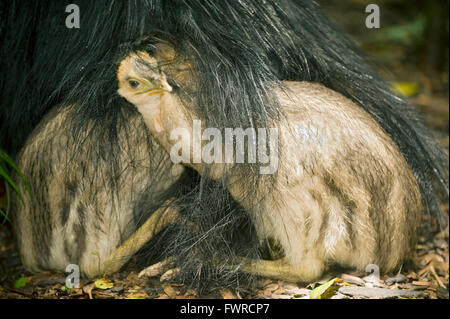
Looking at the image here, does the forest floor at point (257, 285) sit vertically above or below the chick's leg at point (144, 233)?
below

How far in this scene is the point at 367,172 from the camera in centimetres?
236

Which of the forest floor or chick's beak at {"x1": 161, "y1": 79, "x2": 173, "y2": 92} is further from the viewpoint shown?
the forest floor

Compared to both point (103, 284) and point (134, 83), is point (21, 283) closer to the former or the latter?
point (103, 284)

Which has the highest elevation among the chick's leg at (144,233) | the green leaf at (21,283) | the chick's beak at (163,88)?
the chick's beak at (163,88)

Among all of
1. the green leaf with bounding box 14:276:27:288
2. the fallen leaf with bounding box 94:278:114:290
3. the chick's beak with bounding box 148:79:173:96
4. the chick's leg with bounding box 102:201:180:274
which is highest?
the chick's beak with bounding box 148:79:173:96

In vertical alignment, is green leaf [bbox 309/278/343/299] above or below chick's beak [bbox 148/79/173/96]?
below

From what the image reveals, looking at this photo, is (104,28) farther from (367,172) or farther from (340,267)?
(340,267)

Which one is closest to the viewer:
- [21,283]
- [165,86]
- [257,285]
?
[165,86]

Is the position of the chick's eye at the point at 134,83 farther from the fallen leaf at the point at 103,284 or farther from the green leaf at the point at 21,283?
the green leaf at the point at 21,283

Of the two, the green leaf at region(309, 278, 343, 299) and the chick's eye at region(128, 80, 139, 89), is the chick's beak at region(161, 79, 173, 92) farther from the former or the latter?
the green leaf at region(309, 278, 343, 299)

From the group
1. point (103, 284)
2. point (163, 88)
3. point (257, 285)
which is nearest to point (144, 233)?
point (103, 284)

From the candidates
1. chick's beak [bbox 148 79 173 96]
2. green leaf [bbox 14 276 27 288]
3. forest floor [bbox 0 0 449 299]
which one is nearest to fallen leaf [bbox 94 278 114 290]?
forest floor [bbox 0 0 449 299]

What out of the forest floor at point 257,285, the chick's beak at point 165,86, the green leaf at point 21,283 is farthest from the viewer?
the green leaf at point 21,283

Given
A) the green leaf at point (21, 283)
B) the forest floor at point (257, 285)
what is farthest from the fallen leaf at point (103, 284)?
the green leaf at point (21, 283)
